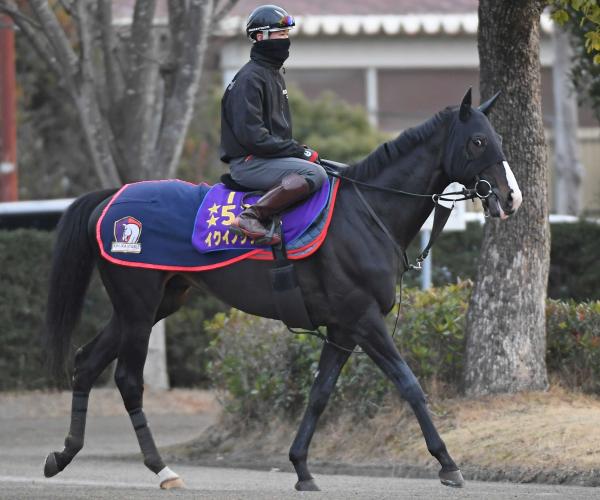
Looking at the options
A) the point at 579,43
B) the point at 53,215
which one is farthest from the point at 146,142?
the point at 579,43

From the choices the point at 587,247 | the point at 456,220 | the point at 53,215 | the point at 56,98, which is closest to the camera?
the point at 456,220

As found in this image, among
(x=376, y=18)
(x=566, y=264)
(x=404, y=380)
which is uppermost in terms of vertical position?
(x=376, y=18)

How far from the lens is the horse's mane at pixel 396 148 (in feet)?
30.7

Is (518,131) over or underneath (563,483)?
over

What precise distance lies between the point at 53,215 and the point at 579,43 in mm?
7673

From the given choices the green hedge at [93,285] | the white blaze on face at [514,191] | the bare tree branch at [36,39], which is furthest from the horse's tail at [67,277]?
the green hedge at [93,285]

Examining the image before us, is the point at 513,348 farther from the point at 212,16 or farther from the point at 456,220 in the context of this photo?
the point at 212,16

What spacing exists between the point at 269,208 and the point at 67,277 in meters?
1.74

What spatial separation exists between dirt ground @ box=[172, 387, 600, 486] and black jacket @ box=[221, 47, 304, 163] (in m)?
2.76

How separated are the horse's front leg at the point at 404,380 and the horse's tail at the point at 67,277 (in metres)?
2.16

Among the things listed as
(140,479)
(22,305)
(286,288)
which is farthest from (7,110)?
(286,288)

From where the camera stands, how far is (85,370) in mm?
9820

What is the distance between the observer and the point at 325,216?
9172 millimetres

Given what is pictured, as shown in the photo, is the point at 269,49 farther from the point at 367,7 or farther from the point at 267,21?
the point at 367,7
